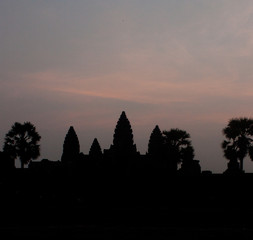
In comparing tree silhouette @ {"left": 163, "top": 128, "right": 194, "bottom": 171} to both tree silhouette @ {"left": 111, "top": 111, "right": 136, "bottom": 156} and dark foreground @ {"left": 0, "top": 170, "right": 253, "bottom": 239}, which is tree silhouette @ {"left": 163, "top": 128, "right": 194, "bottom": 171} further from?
dark foreground @ {"left": 0, "top": 170, "right": 253, "bottom": 239}

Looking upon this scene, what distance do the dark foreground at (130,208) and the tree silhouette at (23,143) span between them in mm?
25541

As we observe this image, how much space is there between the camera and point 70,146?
6781 centimetres

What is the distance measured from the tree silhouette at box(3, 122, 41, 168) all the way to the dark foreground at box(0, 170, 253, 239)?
25.5 meters

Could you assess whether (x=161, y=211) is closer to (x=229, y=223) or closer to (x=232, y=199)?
(x=229, y=223)

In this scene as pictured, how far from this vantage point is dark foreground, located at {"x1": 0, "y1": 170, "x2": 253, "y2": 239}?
25969 millimetres

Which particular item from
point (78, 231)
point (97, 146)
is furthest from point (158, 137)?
point (78, 231)

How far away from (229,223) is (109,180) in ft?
38.4

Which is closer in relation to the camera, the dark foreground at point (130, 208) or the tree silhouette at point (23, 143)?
the dark foreground at point (130, 208)

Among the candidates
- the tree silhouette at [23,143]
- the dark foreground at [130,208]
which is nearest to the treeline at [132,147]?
the tree silhouette at [23,143]

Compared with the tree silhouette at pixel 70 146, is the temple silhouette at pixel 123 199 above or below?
below

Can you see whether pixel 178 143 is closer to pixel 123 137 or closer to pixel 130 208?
pixel 123 137

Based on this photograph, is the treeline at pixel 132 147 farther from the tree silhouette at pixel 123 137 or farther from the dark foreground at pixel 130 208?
the dark foreground at pixel 130 208

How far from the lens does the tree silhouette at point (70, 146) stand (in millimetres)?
67188

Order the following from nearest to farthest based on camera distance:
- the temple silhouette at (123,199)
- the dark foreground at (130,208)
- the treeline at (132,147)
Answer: the dark foreground at (130,208), the temple silhouette at (123,199), the treeline at (132,147)
